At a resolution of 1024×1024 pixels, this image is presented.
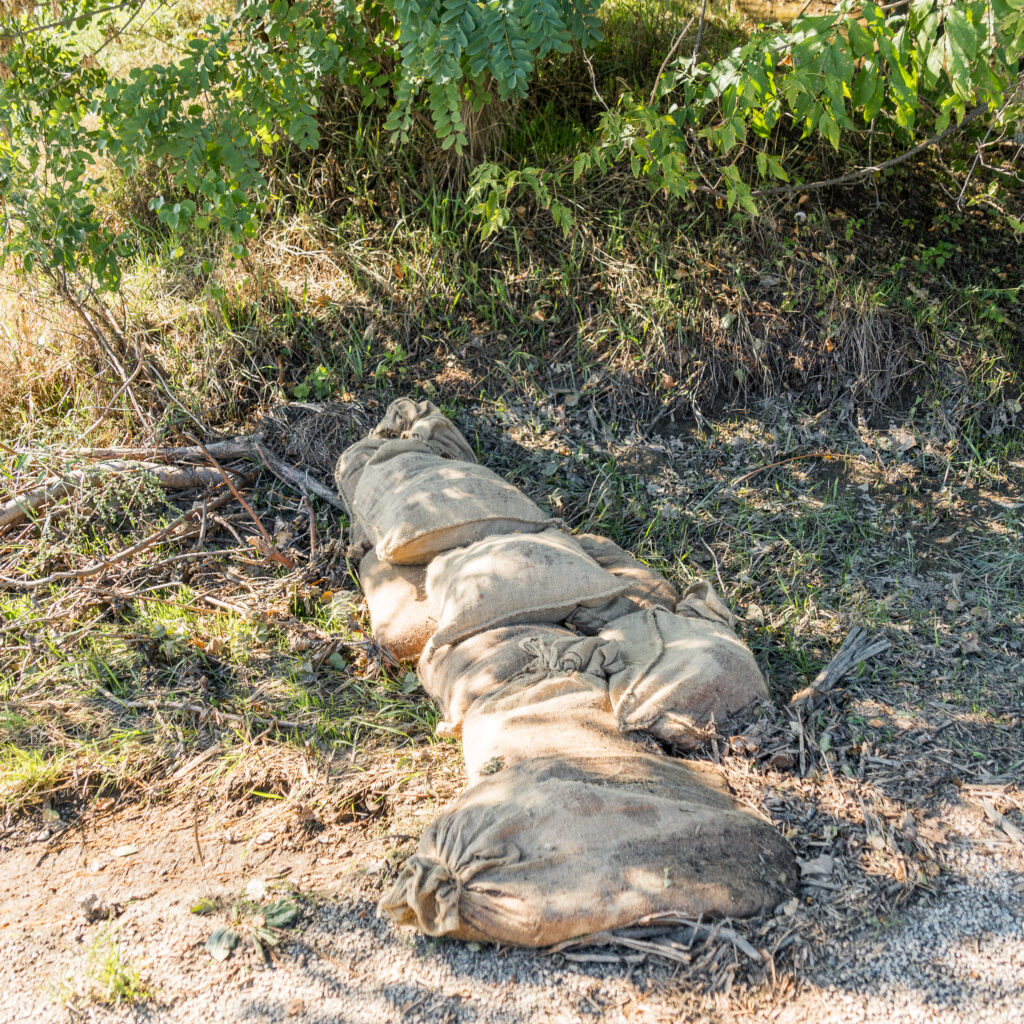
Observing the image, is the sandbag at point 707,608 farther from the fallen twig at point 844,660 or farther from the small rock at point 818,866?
the small rock at point 818,866

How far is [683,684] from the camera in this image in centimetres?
235

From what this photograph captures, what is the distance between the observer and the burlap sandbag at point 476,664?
250cm

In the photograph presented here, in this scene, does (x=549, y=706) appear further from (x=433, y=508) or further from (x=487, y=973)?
(x=433, y=508)

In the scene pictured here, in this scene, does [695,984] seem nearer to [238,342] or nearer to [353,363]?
[353,363]

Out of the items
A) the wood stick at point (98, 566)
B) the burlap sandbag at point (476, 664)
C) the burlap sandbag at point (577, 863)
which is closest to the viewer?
the burlap sandbag at point (577, 863)

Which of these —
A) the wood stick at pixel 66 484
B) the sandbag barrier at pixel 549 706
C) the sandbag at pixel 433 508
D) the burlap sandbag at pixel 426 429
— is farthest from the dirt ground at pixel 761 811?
the wood stick at pixel 66 484

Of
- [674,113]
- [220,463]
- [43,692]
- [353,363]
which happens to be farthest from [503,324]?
[43,692]

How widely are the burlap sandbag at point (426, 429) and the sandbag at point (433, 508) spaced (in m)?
0.26

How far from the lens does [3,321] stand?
4.32 m

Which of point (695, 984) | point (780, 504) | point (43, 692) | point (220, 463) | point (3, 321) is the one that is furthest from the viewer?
point (3, 321)

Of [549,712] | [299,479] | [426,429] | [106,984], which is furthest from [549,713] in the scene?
[299,479]

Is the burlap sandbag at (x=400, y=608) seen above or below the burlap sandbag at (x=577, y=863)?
above

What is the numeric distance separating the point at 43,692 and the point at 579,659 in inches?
78.0

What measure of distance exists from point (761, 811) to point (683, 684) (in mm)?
379
